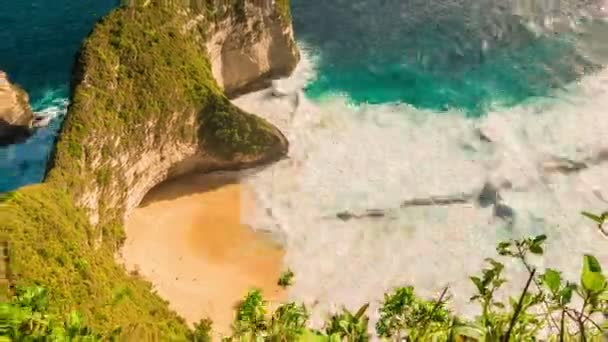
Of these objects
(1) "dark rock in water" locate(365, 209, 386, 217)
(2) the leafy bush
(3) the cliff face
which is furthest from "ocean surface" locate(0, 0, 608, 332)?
(2) the leafy bush

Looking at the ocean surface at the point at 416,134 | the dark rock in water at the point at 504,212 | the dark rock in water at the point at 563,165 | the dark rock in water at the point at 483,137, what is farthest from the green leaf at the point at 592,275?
the dark rock in water at the point at 483,137

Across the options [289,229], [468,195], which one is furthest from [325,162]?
[468,195]

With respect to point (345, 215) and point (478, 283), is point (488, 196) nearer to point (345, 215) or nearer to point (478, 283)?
point (345, 215)

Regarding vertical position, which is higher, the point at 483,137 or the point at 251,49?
the point at 251,49

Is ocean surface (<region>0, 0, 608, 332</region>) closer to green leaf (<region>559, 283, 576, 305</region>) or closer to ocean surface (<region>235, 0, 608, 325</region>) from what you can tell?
ocean surface (<region>235, 0, 608, 325</region>)

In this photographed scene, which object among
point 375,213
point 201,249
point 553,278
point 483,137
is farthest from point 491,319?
point 483,137

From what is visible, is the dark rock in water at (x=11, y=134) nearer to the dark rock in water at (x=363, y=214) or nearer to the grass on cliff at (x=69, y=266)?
the grass on cliff at (x=69, y=266)
